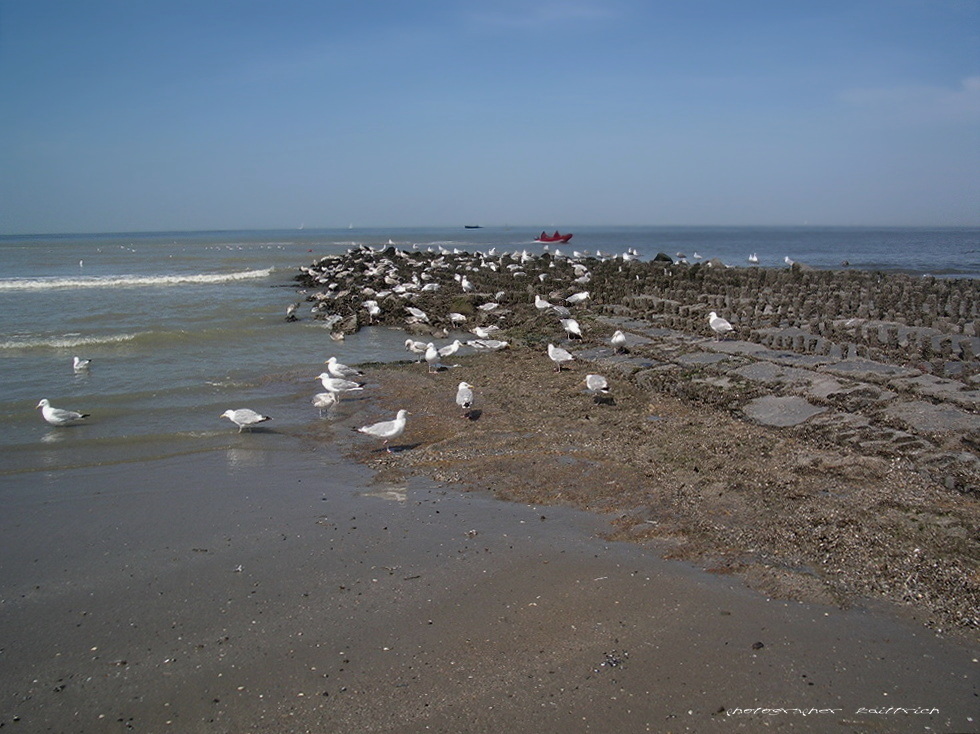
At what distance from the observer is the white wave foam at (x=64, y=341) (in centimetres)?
1566

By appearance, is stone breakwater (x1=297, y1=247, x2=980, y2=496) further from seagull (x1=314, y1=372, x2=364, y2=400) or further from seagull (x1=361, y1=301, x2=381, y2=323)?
seagull (x1=314, y1=372, x2=364, y2=400)

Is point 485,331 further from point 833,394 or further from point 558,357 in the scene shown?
point 833,394

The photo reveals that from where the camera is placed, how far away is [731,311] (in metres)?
15.2

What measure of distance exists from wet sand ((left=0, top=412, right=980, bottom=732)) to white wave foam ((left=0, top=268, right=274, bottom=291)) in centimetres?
2806

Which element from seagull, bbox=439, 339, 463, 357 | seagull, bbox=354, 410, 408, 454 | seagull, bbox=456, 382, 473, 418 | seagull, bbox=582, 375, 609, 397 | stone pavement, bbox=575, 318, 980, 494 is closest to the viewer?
stone pavement, bbox=575, 318, 980, 494

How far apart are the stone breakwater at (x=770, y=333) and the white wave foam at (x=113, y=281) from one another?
10.4 metres

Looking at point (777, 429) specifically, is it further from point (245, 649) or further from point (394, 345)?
point (394, 345)

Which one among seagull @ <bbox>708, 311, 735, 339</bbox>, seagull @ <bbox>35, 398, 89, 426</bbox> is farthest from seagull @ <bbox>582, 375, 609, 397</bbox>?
seagull @ <bbox>35, 398, 89, 426</bbox>

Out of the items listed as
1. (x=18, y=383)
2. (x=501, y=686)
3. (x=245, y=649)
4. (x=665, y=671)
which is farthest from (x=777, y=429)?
(x=18, y=383)

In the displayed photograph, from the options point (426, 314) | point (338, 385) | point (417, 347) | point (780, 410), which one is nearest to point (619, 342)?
point (417, 347)

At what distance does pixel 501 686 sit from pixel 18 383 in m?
11.8

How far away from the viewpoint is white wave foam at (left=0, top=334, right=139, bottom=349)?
617 inches

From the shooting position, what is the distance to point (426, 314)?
1833 cm

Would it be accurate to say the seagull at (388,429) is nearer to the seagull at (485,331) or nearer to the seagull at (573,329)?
the seagull at (573,329)
